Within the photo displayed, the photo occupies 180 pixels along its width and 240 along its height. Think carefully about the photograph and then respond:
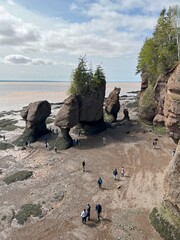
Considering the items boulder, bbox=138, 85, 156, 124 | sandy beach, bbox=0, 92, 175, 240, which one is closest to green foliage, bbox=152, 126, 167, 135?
sandy beach, bbox=0, 92, 175, 240

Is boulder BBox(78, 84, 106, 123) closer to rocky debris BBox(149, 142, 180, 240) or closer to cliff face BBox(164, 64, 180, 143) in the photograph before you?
cliff face BBox(164, 64, 180, 143)

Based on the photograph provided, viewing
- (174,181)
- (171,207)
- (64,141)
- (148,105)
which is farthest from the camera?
(148,105)

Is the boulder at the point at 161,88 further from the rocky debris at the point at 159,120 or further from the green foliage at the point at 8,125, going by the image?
the green foliage at the point at 8,125

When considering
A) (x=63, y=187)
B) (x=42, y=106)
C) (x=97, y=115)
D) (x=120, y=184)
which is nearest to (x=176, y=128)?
(x=120, y=184)

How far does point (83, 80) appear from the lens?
167 ft

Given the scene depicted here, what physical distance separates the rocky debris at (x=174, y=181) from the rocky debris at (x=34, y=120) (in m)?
33.7

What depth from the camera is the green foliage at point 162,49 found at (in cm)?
4369

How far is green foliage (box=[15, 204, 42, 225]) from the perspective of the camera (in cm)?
2521

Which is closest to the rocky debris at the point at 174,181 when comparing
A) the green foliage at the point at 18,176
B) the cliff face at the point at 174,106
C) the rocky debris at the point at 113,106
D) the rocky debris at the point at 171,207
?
the rocky debris at the point at 171,207

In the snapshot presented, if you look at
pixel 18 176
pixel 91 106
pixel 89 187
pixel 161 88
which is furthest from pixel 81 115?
pixel 89 187

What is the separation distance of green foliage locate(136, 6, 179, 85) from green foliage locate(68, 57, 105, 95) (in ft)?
32.5

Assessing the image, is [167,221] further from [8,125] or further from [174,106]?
[8,125]

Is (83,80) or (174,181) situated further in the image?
(83,80)

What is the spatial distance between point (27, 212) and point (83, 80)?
3042cm
